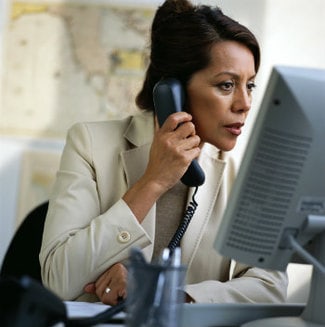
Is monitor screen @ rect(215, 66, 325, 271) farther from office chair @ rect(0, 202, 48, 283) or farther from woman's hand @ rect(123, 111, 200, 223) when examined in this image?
office chair @ rect(0, 202, 48, 283)

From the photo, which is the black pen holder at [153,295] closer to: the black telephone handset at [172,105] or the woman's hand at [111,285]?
the woman's hand at [111,285]

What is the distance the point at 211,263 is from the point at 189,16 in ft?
2.14

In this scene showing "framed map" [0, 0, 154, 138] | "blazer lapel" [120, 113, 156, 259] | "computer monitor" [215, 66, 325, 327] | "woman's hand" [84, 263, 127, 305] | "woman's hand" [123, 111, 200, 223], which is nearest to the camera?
"computer monitor" [215, 66, 325, 327]

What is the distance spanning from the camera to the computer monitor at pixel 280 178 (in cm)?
111

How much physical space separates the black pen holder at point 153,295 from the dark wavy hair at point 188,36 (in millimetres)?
1033

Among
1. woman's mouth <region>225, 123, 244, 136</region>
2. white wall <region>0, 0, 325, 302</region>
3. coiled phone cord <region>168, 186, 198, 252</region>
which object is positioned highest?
white wall <region>0, 0, 325, 302</region>

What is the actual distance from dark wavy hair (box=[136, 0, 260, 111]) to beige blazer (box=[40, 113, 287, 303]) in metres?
0.16

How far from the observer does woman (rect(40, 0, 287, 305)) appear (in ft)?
5.38

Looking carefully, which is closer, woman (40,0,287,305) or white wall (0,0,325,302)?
woman (40,0,287,305)

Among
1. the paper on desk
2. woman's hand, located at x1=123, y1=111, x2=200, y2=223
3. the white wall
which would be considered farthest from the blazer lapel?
the white wall

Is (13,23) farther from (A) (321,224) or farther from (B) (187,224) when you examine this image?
(A) (321,224)

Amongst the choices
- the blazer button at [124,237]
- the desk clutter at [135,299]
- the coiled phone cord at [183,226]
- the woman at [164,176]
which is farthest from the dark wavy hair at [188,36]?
the desk clutter at [135,299]

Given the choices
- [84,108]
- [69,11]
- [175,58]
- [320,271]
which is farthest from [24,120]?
[320,271]

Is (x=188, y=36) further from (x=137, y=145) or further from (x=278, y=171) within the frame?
(x=278, y=171)
